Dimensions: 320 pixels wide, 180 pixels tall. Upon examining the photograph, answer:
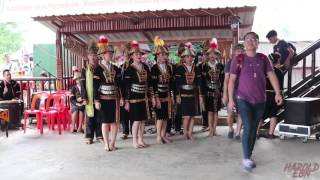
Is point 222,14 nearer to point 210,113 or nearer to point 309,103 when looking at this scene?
point 210,113

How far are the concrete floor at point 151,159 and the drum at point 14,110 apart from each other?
1.08 m

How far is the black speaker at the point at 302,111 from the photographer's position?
19.9 feet

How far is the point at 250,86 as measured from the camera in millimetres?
4594

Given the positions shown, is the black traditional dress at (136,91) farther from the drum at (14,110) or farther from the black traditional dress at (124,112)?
the drum at (14,110)

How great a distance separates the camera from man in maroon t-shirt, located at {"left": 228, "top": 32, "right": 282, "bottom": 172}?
4594 mm

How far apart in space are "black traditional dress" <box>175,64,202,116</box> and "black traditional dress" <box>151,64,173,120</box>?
19 centimetres

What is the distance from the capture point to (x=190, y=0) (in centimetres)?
848

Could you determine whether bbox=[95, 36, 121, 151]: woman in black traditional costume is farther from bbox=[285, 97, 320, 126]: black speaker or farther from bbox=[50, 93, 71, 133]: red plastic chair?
bbox=[285, 97, 320, 126]: black speaker

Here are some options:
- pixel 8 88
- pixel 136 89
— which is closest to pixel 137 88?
pixel 136 89

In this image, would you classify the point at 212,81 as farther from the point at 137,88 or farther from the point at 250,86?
the point at 250,86

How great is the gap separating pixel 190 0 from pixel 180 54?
2.31 metres

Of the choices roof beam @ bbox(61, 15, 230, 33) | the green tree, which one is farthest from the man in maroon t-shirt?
the green tree

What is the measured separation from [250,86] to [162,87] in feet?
6.32

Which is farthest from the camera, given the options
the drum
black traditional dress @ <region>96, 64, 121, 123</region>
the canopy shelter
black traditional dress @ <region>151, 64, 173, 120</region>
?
the canopy shelter
